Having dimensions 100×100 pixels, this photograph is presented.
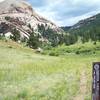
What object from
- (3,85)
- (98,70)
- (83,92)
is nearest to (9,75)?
(3,85)

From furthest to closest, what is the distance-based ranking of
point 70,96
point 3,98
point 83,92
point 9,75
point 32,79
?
point 9,75 → point 32,79 → point 83,92 → point 70,96 → point 3,98

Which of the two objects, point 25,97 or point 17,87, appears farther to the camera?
point 17,87

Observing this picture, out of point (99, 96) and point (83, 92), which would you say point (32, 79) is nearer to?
point (83, 92)

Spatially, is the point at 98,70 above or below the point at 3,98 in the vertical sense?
above

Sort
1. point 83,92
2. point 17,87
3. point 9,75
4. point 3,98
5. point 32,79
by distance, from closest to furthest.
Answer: point 3,98 → point 83,92 → point 17,87 → point 32,79 → point 9,75

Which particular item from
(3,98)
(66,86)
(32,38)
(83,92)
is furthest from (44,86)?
(32,38)

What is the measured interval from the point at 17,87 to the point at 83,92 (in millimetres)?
4480

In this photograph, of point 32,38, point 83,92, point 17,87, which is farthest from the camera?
point 32,38

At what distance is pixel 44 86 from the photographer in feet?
84.0

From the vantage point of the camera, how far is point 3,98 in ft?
67.1

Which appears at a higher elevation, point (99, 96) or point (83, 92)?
point (99, 96)

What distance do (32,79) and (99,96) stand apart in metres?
18.8

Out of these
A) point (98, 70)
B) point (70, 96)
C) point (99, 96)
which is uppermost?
point (98, 70)

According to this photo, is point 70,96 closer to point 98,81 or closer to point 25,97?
point 25,97
